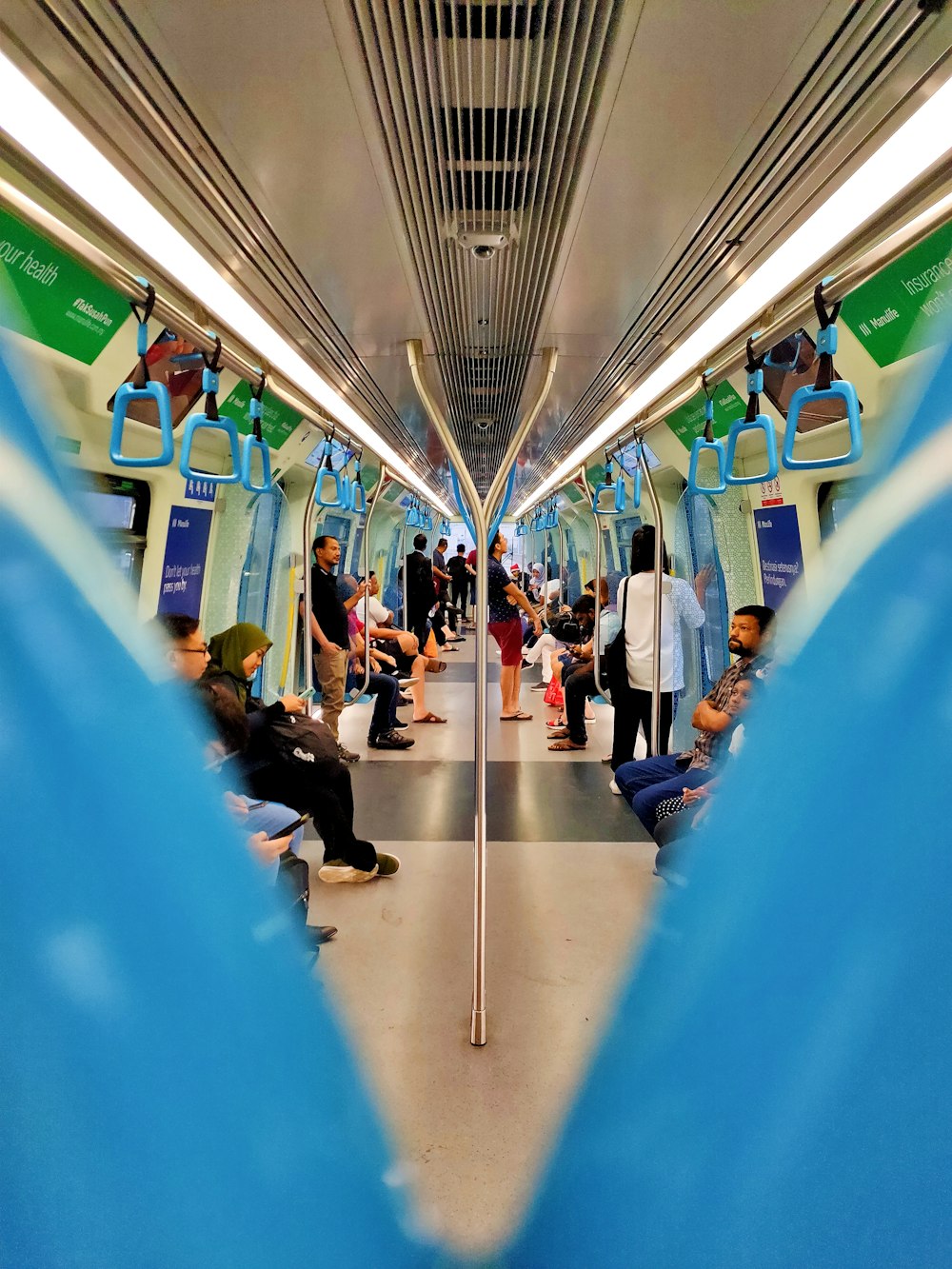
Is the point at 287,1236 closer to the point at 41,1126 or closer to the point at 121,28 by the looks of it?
the point at 41,1126

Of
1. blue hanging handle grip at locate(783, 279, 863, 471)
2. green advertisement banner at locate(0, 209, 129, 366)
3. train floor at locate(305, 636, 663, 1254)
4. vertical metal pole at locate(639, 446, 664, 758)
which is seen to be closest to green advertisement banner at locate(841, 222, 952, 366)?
blue hanging handle grip at locate(783, 279, 863, 471)

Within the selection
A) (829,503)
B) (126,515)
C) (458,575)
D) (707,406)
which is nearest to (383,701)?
(126,515)

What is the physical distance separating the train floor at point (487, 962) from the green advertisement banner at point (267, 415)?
8.13ft

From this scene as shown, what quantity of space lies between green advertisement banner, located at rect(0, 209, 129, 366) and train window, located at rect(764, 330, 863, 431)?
249 centimetres

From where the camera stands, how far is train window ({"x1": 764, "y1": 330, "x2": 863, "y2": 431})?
2.52m

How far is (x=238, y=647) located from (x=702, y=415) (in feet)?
9.16

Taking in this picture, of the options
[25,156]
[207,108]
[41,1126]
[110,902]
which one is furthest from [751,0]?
[41,1126]

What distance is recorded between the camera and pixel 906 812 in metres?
0.60

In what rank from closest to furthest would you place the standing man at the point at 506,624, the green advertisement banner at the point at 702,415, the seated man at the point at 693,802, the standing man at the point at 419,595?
the seated man at the point at 693,802
the green advertisement banner at the point at 702,415
the standing man at the point at 506,624
the standing man at the point at 419,595

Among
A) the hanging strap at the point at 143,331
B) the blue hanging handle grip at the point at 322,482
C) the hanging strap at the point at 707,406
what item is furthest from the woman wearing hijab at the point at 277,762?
the hanging strap at the point at 707,406

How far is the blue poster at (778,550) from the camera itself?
323 cm

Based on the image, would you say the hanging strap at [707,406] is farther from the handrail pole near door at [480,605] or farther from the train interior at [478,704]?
the handrail pole near door at [480,605]

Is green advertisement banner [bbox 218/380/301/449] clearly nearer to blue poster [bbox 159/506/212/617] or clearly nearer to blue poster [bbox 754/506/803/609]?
blue poster [bbox 159/506/212/617]

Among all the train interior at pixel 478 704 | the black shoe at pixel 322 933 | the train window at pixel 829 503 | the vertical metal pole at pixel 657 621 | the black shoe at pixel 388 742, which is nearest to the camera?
the train interior at pixel 478 704
